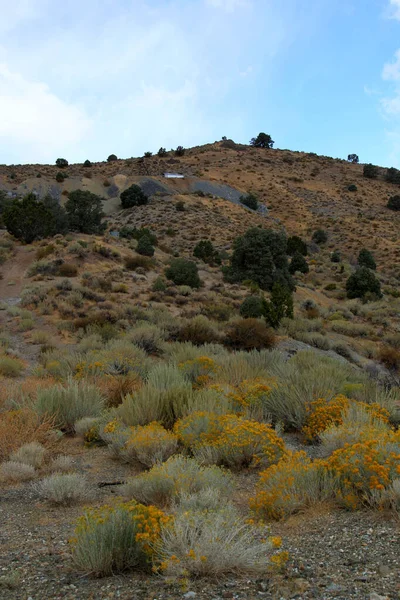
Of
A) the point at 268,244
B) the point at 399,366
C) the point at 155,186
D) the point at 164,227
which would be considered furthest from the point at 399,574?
the point at 155,186

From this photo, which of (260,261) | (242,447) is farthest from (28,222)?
(242,447)

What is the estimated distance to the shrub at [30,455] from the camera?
236 inches

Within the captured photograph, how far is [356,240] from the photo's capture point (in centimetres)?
5581

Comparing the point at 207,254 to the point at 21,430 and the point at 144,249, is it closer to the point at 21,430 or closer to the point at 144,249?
the point at 144,249

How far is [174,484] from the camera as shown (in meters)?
4.59

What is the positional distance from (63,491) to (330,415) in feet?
12.4

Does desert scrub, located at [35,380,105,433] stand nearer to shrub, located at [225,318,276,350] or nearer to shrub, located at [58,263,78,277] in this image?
shrub, located at [225,318,276,350]

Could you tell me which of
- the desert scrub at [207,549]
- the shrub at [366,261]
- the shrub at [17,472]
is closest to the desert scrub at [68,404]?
the shrub at [17,472]

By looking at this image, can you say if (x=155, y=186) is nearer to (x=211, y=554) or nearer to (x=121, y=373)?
(x=121, y=373)

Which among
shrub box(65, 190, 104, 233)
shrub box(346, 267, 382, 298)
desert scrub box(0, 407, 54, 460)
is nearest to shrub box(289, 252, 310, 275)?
shrub box(346, 267, 382, 298)

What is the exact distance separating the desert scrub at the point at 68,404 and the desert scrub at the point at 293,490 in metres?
4.05

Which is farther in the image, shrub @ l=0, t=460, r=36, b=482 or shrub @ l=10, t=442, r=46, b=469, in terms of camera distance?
shrub @ l=10, t=442, r=46, b=469

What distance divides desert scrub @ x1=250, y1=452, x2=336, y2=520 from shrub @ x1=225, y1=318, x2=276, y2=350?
12.1 metres

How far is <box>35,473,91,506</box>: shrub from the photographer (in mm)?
4961
